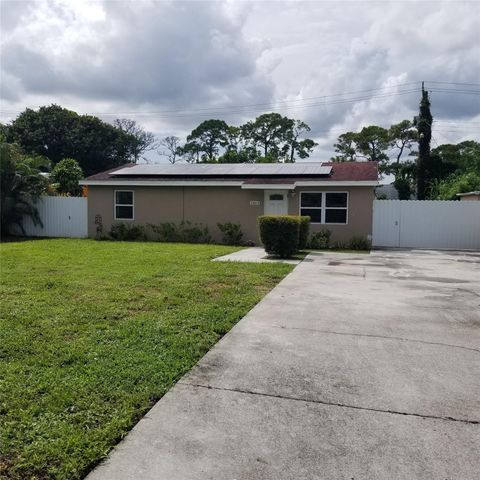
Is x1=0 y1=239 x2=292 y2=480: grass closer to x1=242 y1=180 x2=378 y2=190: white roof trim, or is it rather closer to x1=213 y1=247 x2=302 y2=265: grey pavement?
x1=213 y1=247 x2=302 y2=265: grey pavement

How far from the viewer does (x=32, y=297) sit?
674 cm

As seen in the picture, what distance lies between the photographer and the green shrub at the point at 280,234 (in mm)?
12953

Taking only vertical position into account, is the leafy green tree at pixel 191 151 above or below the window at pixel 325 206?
above

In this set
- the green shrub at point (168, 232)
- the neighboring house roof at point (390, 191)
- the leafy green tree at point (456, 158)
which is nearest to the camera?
the green shrub at point (168, 232)

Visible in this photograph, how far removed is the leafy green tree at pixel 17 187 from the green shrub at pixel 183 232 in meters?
5.76

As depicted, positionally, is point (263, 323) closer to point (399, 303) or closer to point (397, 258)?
point (399, 303)

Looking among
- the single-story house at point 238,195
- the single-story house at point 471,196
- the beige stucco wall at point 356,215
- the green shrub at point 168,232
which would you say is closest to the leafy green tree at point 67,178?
the single-story house at point 238,195

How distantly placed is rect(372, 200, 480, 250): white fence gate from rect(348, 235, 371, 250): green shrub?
1456 mm

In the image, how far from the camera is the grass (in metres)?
2.89

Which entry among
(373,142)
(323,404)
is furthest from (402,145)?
(323,404)

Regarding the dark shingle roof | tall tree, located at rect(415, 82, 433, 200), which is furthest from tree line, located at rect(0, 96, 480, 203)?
the dark shingle roof

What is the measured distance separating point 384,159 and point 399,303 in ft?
150

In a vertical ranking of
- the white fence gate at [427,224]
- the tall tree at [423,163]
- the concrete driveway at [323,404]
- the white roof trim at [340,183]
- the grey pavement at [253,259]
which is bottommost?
the concrete driveway at [323,404]

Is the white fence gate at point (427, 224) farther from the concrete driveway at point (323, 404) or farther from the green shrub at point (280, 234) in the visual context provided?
the concrete driveway at point (323, 404)
